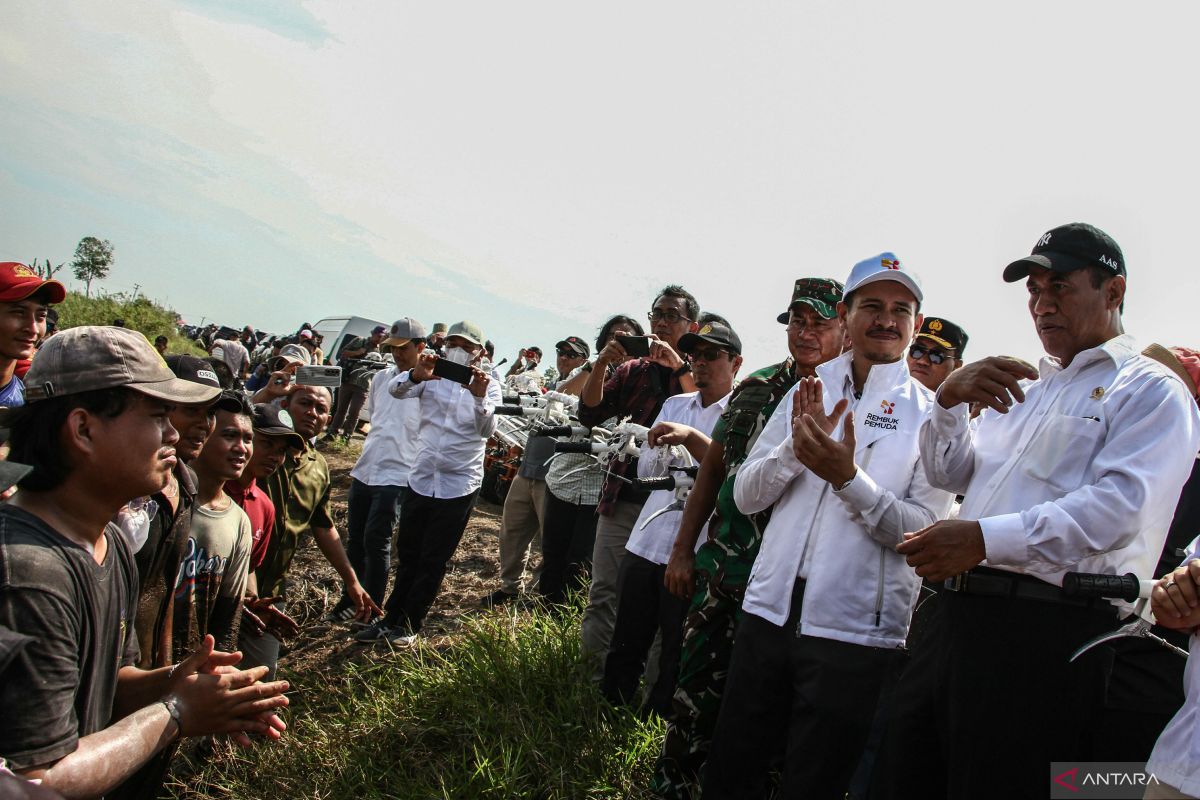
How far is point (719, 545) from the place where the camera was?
2.95 m

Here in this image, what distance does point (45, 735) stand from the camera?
61.3 inches

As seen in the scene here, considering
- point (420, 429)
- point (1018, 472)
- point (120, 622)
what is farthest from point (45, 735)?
point (420, 429)

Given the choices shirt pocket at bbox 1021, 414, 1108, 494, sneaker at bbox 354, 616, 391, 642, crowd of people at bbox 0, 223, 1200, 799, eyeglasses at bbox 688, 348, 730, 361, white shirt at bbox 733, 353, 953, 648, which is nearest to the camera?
crowd of people at bbox 0, 223, 1200, 799

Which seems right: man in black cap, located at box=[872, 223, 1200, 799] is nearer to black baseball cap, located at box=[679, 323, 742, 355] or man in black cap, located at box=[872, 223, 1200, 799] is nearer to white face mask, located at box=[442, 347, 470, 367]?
black baseball cap, located at box=[679, 323, 742, 355]

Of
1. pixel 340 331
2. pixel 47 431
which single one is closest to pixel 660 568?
pixel 47 431

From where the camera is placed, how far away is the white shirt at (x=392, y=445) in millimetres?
5664

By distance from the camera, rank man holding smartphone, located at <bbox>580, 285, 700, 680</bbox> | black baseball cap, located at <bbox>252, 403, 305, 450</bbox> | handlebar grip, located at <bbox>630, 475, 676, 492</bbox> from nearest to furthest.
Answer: handlebar grip, located at <bbox>630, 475, 676, 492</bbox>
black baseball cap, located at <bbox>252, 403, 305, 450</bbox>
man holding smartphone, located at <bbox>580, 285, 700, 680</bbox>

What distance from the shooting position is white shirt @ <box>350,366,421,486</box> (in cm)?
566

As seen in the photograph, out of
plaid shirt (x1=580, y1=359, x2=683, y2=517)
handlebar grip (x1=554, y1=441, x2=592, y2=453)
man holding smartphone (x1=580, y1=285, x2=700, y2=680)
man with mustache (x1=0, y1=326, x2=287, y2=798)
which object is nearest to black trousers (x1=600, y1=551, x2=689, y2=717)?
man holding smartphone (x1=580, y1=285, x2=700, y2=680)

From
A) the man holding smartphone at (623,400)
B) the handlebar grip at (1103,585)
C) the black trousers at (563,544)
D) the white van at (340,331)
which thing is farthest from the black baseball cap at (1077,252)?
the white van at (340,331)

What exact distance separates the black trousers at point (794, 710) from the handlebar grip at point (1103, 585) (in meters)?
0.63

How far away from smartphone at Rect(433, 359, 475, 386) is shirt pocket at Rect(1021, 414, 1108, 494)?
3.77 metres

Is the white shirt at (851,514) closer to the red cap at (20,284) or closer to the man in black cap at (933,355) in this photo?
Result: the man in black cap at (933,355)

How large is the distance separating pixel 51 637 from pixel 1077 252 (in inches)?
111
